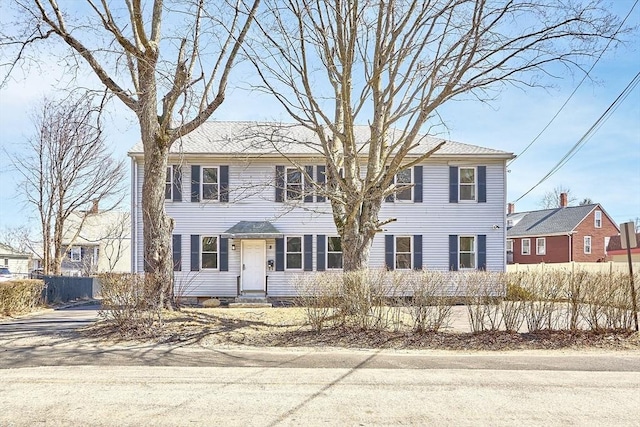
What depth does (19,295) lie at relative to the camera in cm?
1368

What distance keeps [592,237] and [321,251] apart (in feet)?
85.0

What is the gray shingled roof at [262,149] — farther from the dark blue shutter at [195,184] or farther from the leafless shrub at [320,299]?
the leafless shrub at [320,299]

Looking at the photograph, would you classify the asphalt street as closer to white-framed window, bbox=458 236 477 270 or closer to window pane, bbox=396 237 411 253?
white-framed window, bbox=458 236 477 270

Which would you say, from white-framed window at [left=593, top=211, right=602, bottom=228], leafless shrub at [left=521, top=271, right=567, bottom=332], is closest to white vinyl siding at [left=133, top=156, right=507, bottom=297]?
leafless shrub at [left=521, top=271, right=567, bottom=332]

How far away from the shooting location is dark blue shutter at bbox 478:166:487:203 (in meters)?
18.3

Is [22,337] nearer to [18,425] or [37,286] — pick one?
[18,425]

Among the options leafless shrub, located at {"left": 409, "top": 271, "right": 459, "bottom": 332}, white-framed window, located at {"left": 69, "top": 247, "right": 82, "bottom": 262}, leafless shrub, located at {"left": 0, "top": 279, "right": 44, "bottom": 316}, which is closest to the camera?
leafless shrub, located at {"left": 409, "top": 271, "right": 459, "bottom": 332}

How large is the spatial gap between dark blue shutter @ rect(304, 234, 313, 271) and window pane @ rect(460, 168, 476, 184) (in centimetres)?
619

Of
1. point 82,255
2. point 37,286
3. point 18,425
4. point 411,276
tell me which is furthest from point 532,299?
point 82,255

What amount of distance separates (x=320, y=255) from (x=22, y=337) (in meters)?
10.6

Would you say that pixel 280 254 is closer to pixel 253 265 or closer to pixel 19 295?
pixel 253 265

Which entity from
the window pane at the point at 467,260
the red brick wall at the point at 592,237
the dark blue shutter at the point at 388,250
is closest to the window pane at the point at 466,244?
the window pane at the point at 467,260

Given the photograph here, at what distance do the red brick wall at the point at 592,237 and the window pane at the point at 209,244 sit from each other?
27199 mm

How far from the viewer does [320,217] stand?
18234 millimetres
